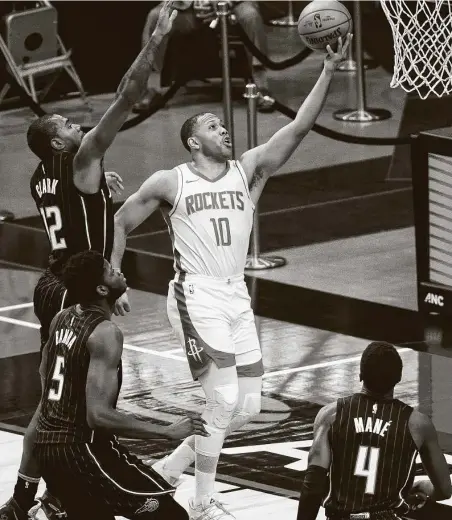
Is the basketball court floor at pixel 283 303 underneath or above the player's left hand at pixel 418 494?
underneath

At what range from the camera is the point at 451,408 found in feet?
30.1

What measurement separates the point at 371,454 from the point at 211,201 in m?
2.07

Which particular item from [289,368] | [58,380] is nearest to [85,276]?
[58,380]

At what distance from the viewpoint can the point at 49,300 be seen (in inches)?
307

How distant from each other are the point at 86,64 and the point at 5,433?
11.4m

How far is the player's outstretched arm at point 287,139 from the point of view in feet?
25.8

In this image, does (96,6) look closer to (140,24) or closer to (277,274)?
(140,24)

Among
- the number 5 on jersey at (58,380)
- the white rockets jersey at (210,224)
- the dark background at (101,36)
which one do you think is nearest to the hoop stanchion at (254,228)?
the white rockets jersey at (210,224)

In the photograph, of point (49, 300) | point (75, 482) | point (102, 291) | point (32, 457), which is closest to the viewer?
point (75, 482)

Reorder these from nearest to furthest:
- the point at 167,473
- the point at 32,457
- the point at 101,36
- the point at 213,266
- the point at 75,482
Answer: the point at 75,482, the point at 32,457, the point at 167,473, the point at 213,266, the point at 101,36

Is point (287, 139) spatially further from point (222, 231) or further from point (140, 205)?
point (140, 205)

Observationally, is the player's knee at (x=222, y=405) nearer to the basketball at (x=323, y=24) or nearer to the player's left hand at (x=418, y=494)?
the player's left hand at (x=418, y=494)

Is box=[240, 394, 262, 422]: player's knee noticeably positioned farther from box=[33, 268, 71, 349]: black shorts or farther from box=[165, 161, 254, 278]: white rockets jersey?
box=[33, 268, 71, 349]: black shorts

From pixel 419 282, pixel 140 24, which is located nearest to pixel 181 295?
pixel 419 282
